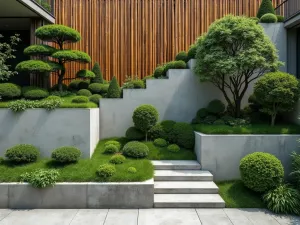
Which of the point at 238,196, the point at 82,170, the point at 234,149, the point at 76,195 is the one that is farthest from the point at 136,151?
the point at 238,196

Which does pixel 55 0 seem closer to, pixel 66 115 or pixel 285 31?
pixel 66 115

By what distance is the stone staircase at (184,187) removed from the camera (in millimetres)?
5172

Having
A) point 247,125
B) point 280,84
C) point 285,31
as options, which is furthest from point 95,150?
point 285,31

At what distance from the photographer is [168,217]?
4.76 meters

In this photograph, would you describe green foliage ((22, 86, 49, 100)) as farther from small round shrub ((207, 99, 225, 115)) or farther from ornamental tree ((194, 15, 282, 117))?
small round shrub ((207, 99, 225, 115))

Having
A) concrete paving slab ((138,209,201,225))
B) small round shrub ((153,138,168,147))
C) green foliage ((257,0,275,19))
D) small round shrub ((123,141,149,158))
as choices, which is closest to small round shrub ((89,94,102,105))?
small round shrub ((123,141,149,158))

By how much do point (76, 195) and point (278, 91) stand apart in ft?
17.5

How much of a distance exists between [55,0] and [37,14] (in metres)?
1.49

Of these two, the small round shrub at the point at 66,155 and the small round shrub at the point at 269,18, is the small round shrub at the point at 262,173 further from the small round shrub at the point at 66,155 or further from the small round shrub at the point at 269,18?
the small round shrub at the point at 269,18

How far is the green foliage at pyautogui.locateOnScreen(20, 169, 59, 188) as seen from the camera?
5211 mm

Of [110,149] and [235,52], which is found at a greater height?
[235,52]

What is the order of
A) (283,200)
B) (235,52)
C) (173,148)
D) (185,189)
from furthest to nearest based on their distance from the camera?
(235,52) < (173,148) < (185,189) < (283,200)

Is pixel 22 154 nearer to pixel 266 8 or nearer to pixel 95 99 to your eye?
pixel 95 99

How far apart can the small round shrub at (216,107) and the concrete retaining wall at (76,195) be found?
3.63 metres
